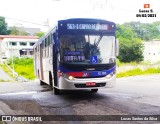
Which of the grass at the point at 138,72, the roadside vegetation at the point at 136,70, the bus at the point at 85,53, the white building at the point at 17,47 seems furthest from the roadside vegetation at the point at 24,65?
the bus at the point at 85,53

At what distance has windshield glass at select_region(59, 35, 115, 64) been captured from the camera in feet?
29.0

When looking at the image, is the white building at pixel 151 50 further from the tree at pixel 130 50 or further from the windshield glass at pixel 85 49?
the windshield glass at pixel 85 49

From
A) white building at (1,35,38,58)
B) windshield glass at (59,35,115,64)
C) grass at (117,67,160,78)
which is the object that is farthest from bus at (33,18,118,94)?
white building at (1,35,38,58)

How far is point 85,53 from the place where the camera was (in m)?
8.84

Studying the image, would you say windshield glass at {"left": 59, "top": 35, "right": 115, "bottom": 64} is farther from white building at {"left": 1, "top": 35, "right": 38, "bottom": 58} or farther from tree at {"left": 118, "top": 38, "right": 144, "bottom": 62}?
white building at {"left": 1, "top": 35, "right": 38, "bottom": 58}

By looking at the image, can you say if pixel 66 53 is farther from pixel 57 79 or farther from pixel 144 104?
pixel 144 104

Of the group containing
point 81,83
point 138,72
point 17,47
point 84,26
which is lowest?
point 138,72

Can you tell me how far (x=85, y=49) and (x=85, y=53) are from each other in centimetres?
13

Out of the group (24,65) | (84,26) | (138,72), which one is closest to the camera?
(84,26)

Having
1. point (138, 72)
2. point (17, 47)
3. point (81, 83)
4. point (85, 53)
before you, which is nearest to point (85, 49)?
point (85, 53)

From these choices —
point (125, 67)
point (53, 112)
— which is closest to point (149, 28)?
point (125, 67)

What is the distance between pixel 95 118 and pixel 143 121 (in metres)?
1.07

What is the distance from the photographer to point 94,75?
896cm

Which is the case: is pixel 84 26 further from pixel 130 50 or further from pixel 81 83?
pixel 130 50
